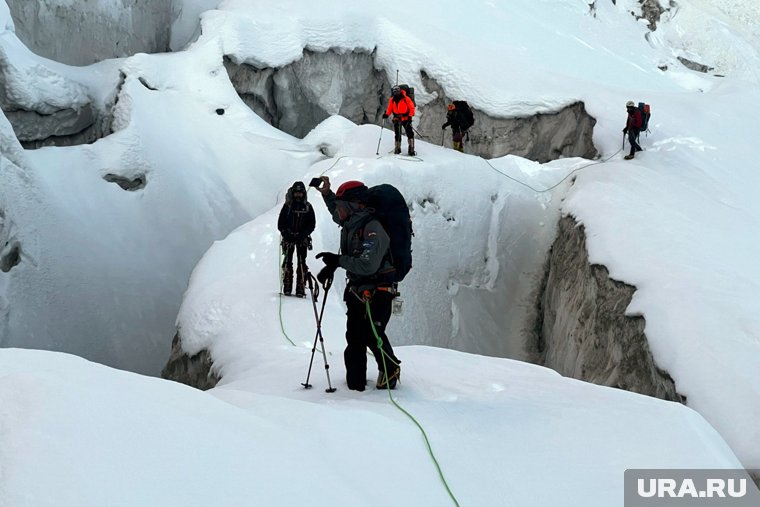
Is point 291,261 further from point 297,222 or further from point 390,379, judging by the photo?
point 390,379

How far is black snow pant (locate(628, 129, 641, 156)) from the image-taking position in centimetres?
1988

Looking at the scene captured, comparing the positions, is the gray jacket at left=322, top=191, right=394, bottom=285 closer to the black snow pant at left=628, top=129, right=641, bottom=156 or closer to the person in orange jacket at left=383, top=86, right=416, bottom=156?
the person in orange jacket at left=383, top=86, right=416, bottom=156

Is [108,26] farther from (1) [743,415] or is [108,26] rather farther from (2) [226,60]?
(1) [743,415]

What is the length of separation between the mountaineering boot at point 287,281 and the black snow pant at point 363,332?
4793 mm

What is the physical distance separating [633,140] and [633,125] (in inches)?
18.2

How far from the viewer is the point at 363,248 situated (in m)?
6.36

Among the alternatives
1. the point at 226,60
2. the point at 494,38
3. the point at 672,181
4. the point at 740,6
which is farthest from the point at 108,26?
the point at 740,6

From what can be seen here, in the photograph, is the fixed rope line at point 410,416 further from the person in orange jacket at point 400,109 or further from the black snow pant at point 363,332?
the person in orange jacket at point 400,109

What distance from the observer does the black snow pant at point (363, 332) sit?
21.5ft

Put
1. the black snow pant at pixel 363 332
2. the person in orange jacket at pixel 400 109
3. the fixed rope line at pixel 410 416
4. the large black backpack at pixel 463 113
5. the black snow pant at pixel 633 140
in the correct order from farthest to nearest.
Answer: the black snow pant at pixel 633 140 → the large black backpack at pixel 463 113 → the person in orange jacket at pixel 400 109 → the black snow pant at pixel 363 332 → the fixed rope line at pixel 410 416

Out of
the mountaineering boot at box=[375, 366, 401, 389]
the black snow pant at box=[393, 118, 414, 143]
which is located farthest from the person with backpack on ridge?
the mountaineering boot at box=[375, 366, 401, 389]

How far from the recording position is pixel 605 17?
31.3 metres

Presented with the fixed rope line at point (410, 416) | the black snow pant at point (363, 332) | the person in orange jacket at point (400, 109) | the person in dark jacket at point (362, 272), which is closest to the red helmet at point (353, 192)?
the person in dark jacket at point (362, 272)
